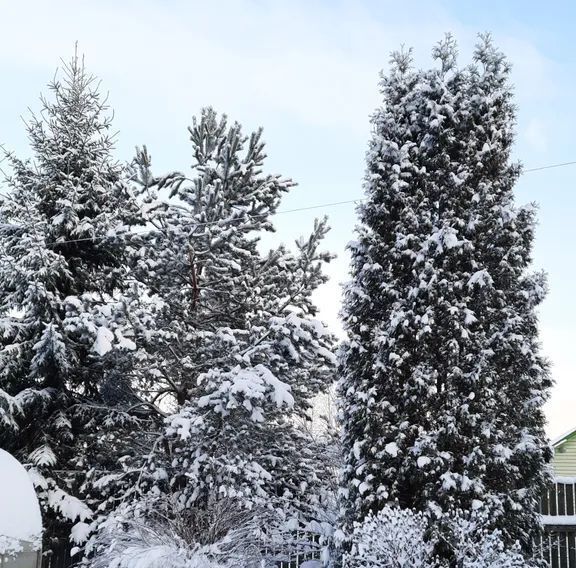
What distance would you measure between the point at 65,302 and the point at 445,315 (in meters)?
6.17

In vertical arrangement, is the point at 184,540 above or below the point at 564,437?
below

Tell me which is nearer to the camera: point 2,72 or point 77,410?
point 2,72

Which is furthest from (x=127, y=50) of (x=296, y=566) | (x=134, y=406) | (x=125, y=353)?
(x=296, y=566)

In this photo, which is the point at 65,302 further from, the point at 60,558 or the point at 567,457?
the point at 567,457

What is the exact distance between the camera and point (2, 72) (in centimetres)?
841

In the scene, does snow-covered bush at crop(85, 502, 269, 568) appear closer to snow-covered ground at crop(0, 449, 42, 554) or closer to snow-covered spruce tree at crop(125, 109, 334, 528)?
snow-covered spruce tree at crop(125, 109, 334, 528)

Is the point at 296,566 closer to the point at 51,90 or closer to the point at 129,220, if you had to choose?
the point at 129,220

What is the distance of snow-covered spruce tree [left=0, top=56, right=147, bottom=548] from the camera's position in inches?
452

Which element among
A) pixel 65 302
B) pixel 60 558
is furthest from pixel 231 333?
pixel 60 558

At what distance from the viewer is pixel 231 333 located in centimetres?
1120

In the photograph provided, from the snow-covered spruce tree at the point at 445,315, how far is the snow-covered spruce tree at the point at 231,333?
154 cm

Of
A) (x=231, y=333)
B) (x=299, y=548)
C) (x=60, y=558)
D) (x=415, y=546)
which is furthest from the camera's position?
(x=60, y=558)

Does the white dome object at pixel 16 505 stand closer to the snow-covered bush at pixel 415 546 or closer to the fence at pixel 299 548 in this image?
the snow-covered bush at pixel 415 546

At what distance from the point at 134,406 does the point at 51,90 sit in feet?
21.5
